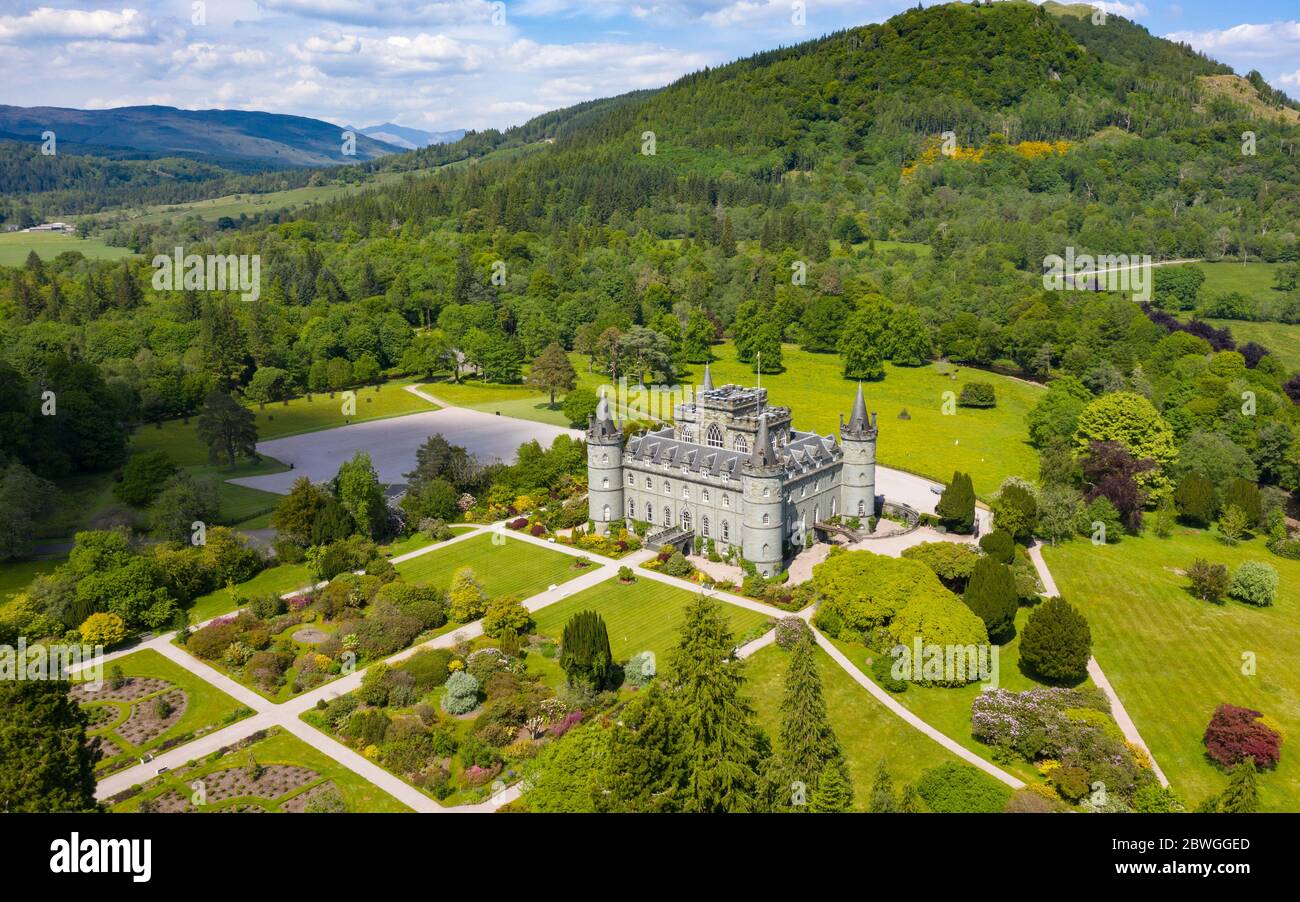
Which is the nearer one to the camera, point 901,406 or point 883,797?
point 883,797

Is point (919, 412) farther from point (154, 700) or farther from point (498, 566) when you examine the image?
point (154, 700)

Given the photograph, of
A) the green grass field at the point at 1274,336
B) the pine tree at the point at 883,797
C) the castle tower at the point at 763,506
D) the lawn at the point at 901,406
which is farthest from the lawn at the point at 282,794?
the green grass field at the point at 1274,336

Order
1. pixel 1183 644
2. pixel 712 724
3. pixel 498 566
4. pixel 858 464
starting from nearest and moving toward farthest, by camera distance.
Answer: pixel 712 724 → pixel 1183 644 → pixel 498 566 → pixel 858 464

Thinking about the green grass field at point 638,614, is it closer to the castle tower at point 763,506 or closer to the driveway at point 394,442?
the castle tower at point 763,506

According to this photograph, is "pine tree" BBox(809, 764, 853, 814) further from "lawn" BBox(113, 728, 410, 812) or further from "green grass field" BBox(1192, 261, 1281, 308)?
"green grass field" BBox(1192, 261, 1281, 308)

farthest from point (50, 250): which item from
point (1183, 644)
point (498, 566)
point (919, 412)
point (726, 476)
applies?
point (1183, 644)

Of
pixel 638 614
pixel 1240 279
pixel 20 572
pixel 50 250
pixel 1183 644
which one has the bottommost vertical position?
pixel 1183 644
